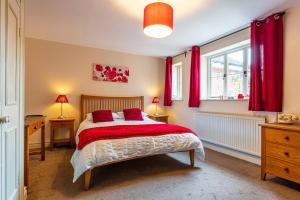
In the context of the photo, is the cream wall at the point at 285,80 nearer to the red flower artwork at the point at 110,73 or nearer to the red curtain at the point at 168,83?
the red curtain at the point at 168,83

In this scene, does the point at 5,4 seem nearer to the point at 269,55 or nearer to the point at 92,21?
the point at 92,21

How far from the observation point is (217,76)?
4.04m

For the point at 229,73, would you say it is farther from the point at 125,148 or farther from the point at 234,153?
the point at 125,148

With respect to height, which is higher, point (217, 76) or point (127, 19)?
point (127, 19)

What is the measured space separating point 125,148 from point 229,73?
2.69 metres

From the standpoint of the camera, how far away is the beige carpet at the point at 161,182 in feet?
6.60

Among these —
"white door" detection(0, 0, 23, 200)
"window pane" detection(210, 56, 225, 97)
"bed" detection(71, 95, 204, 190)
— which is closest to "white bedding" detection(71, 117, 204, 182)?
"bed" detection(71, 95, 204, 190)

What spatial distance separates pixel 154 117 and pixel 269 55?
9.88ft

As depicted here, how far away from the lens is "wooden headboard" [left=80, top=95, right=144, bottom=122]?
4.32 metres

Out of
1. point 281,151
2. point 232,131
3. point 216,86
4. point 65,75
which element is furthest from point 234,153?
point 65,75

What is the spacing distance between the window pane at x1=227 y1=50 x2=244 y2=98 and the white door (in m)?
3.52

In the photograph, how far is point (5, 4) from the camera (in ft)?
4.37

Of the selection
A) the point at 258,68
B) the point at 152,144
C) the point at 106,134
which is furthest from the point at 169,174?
the point at 258,68

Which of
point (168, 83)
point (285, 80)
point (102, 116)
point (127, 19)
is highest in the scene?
point (127, 19)
